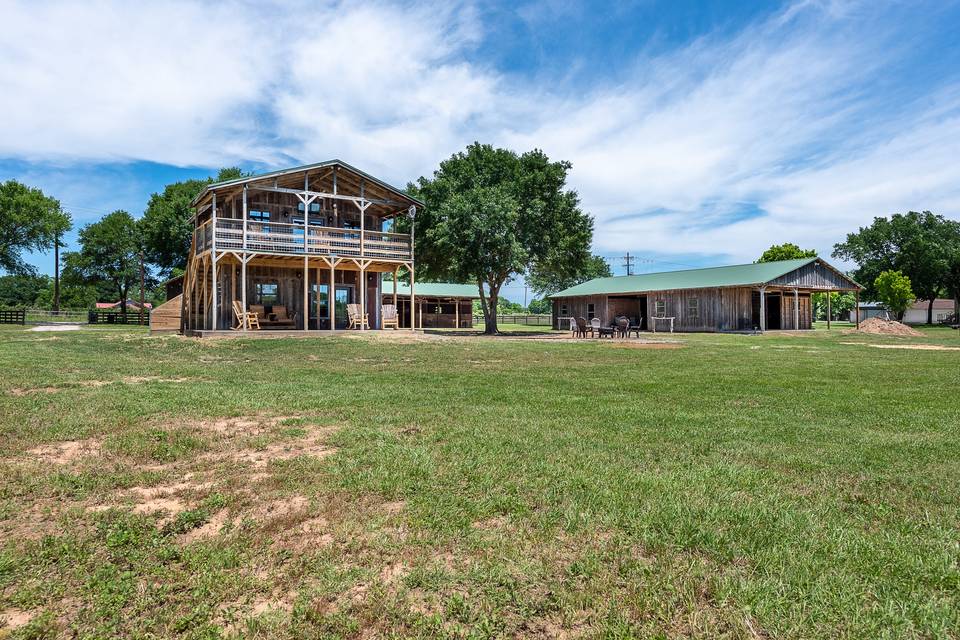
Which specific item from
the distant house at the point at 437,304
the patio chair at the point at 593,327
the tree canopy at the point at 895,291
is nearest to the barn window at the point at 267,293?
the patio chair at the point at 593,327

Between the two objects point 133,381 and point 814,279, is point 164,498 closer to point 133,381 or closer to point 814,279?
point 133,381

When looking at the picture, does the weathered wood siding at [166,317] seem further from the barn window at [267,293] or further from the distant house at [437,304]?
the distant house at [437,304]

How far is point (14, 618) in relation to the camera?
2.33m

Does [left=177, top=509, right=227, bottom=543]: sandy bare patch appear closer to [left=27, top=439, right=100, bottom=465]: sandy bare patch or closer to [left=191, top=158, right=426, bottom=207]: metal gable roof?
[left=27, top=439, right=100, bottom=465]: sandy bare patch

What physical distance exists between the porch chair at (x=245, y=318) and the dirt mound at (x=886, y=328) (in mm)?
31043

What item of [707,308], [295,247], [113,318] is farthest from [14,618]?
[113,318]

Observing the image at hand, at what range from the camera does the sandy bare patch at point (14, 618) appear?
227 cm

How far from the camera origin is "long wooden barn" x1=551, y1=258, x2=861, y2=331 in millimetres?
33344

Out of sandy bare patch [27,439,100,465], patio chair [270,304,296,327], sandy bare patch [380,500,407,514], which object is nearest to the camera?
sandy bare patch [380,500,407,514]

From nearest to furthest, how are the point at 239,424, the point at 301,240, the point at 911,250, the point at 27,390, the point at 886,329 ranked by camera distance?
the point at 239,424 < the point at 27,390 < the point at 301,240 < the point at 886,329 < the point at 911,250

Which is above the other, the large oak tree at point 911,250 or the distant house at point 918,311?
the large oak tree at point 911,250

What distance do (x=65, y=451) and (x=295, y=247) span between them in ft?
61.5

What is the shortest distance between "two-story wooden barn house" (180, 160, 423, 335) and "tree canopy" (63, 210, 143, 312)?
37.4 m

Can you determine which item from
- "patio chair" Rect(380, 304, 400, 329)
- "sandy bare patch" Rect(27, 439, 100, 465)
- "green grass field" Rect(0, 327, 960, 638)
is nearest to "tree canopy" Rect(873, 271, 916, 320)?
"patio chair" Rect(380, 304, 400, 329)
